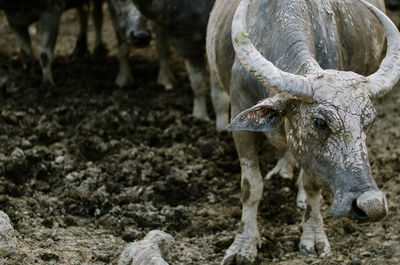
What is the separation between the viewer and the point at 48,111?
20.3 ft

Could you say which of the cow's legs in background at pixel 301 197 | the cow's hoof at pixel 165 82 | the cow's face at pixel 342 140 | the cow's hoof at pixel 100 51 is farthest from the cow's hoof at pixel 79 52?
the cow's face at pixel 342 140

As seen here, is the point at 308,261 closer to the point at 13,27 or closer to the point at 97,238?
the point at 97,238

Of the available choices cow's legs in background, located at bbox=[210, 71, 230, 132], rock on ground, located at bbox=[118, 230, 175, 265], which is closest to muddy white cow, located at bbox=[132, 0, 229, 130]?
cow's legs in background, located at bbox=[210, 71, 230, 132]

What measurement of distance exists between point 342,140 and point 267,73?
51 cm

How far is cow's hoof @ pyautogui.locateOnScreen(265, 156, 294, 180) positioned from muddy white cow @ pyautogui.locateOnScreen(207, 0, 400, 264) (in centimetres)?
96

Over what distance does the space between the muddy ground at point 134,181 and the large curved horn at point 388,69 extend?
131 cm

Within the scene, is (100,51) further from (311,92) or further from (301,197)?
(311,92)

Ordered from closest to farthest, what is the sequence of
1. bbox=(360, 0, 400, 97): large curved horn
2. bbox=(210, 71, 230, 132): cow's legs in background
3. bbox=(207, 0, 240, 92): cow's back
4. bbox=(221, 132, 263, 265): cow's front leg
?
bbox=(360, 0, 400, 97): large curved horn < bbox=(221, 132, 263, 265): cow's front leg < bbox=(207, 0, 240, 92): cow's back < bbox=(210, 71, 230, 132): cow's legs in background

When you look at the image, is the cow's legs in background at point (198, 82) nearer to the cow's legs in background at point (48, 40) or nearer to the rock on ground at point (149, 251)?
the cow's legs in background at point (48, 40)

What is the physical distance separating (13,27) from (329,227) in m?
4.55

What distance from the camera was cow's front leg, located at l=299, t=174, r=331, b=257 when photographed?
165 inches

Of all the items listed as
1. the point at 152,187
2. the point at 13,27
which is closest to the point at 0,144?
the point at 152,187

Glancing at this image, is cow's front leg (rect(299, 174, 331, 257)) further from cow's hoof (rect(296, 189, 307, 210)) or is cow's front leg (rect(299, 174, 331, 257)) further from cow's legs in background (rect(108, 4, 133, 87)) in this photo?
cow's legs in background (rect(108, 4, 133, 87))

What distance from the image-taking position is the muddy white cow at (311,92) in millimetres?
3119
